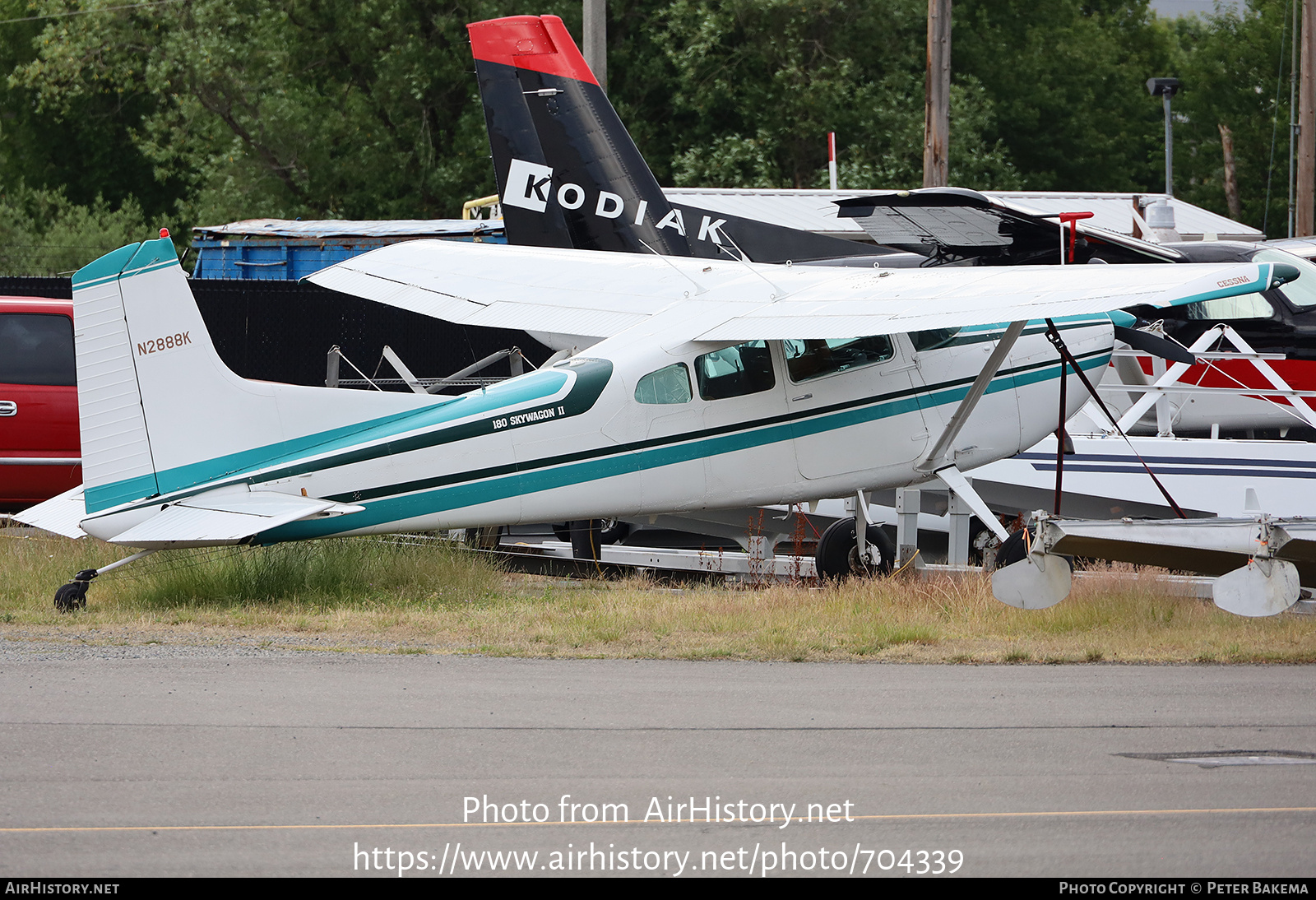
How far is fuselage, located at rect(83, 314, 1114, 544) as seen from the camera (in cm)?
933

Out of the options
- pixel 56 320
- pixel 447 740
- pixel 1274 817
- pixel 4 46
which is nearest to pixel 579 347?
pixel 56 320

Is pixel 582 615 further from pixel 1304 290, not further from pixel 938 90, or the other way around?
pixel 938 90

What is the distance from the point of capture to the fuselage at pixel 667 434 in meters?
9.33

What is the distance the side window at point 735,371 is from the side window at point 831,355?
0.56ft

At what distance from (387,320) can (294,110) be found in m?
15.4

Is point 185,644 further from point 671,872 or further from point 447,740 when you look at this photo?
point 671,872

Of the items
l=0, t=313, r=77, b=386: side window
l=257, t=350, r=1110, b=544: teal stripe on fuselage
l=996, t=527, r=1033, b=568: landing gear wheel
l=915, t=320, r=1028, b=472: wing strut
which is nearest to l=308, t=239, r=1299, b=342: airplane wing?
l=915, t=320, r=1028, b=472: wing strut

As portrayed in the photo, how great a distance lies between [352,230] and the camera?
21.3 metres

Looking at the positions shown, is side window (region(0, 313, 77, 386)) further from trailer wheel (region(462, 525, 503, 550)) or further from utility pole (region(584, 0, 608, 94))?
utility pole (region(584, 0, 608, 94))

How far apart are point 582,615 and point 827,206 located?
13834mm

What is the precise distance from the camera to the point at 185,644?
8.42 m

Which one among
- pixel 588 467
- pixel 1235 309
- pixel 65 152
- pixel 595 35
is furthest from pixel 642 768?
pixel 65 152

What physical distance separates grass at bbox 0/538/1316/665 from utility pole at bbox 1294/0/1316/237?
1800 cm

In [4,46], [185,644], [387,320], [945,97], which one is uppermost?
[4,46]
